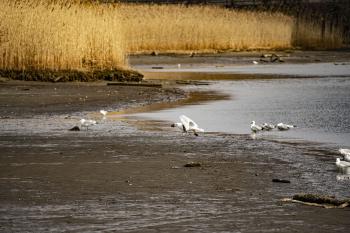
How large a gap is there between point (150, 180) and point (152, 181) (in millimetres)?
66

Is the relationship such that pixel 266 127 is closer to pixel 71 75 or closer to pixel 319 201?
pixel 319 201

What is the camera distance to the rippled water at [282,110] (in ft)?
45.8

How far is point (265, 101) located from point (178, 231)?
1280cm

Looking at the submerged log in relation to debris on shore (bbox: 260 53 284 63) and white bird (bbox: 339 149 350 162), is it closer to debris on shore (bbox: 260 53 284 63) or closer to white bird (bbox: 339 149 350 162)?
white bird (bbox: 339 149 350 162)

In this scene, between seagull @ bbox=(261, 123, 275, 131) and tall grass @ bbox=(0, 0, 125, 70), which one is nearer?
seagull @ bbox=(261, 123, 275, 131)

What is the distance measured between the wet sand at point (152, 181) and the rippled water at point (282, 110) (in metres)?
0.92

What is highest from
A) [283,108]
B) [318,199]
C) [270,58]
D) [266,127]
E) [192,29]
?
[192,29]

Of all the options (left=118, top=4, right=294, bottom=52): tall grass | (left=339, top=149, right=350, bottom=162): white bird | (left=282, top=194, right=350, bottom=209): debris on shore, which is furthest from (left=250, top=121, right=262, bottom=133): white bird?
(left=118, top=4, right=294, bottom=52): tall grass

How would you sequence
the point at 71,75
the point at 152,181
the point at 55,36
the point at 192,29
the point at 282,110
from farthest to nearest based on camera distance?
1. the point at 192,29
2. the point at 71,75
3. the point at 55,36
4. the point at 282,110
5. the point at 152,181

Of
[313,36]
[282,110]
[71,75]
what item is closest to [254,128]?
[282,110]

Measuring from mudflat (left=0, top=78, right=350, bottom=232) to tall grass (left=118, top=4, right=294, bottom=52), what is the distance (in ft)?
89.7

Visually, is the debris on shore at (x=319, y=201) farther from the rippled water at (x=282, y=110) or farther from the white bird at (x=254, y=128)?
the white bird at (x=254, y=128)

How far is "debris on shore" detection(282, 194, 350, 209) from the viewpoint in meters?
8.04

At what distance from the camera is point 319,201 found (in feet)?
26.8
